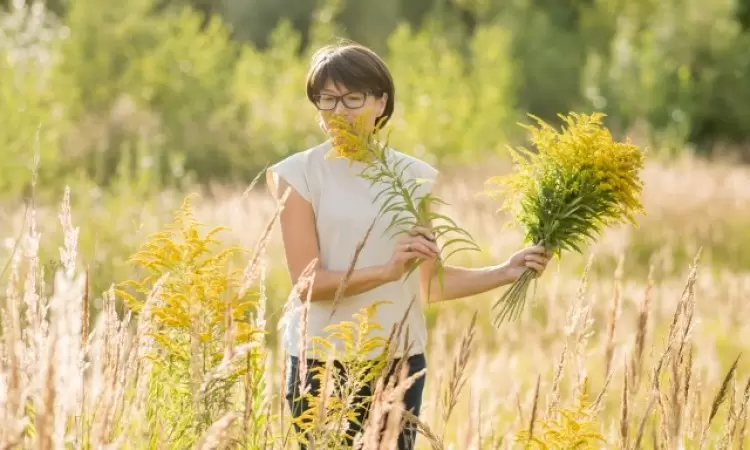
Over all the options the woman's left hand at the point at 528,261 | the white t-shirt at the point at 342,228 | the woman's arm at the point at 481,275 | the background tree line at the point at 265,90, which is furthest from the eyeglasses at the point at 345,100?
the background tree line at the point at 265,90

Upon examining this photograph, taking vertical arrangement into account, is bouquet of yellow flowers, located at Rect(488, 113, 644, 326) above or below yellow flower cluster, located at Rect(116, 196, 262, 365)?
above

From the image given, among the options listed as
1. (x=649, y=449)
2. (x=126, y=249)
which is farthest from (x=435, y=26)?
(x=649, y=449)

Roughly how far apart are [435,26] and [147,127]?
351 inches

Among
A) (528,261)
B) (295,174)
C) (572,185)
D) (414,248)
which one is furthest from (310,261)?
(572,185)

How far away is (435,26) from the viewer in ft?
79.2

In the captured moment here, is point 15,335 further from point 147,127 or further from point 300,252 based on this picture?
point 147,127

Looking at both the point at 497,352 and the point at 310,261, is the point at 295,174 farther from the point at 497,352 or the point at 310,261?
the point at 497,352

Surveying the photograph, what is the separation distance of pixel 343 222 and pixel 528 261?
18.5 inches

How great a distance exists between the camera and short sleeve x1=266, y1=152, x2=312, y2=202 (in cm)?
272

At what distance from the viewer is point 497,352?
775cm

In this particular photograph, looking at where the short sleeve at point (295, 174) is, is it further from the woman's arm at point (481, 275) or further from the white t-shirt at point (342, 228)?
the woman's arm at point (481, 275)

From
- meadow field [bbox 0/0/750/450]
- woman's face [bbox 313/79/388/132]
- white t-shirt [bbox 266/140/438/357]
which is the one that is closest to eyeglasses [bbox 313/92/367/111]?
woman's face [bbox 313/79/388/132]

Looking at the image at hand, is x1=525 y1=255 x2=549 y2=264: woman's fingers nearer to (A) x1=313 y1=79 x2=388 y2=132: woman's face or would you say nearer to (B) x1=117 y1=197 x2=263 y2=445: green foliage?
(A) x1=313 y1=79 x2=388 y2=132: woman's face

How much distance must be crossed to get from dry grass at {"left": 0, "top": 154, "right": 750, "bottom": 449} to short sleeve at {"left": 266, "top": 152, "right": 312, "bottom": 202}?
8.1 inches
